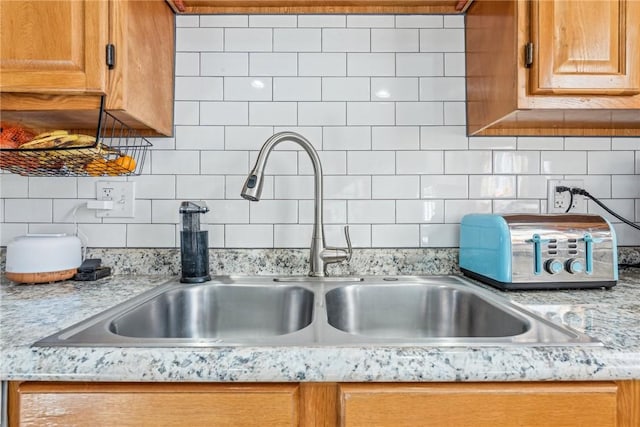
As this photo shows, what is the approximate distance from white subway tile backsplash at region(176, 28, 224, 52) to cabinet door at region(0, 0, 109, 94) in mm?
350

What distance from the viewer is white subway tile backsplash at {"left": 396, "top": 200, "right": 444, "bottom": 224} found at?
1227mm

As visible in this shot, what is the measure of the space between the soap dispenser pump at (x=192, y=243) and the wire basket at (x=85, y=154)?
0.25 meters

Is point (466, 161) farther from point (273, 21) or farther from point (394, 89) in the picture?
point (273, 21)

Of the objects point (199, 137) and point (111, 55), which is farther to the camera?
point (199, 137)

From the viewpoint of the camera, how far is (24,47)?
89 centimetres

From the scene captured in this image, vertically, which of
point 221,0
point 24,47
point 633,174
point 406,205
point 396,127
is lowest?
point 406,205

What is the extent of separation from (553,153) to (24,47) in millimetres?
1539

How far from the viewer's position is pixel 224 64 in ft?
4.04

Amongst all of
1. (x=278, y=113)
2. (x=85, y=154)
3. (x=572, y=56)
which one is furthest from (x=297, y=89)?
(x=572, y=56)

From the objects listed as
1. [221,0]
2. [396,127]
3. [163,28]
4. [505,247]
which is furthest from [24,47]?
[505,247]

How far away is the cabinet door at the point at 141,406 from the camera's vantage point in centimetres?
57

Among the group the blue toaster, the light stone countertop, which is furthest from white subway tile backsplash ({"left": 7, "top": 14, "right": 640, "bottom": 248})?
the light stone countertop

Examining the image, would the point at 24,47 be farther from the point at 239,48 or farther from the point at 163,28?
the point at 239,48

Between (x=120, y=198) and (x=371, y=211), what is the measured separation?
2.70 ft
